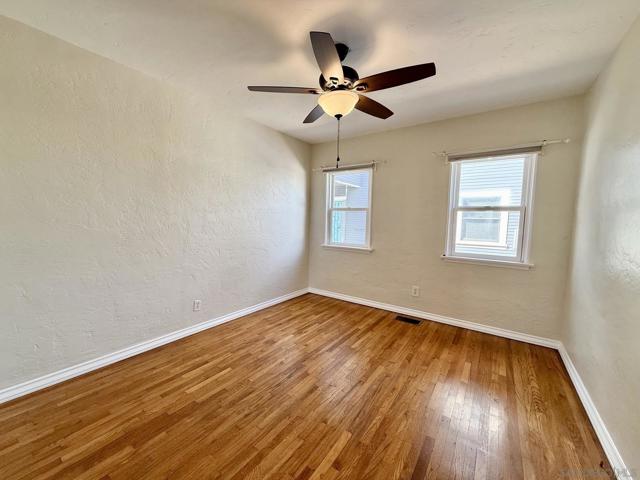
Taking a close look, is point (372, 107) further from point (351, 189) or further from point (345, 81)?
point (351, 189)

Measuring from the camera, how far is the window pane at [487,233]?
286 centimetres

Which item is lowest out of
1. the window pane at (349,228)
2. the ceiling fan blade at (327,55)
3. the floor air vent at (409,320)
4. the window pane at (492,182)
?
the floor air vent at (409,320)

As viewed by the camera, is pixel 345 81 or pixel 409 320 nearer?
pixel 345 81

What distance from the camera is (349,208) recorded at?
13.2 feet

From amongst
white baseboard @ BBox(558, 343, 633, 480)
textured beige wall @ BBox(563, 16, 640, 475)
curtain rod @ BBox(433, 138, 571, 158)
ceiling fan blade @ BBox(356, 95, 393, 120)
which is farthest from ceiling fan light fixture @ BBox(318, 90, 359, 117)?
white baseboard @ BBox(558, 343, 633, 480)

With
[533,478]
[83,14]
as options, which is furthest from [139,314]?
[533,478]

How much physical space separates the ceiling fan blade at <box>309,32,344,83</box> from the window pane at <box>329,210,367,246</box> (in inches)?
93.6

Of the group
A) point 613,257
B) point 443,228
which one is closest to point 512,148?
point 443,228

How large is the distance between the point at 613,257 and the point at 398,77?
1.75 m

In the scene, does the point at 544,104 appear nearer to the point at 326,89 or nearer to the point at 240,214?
the point at 326,89

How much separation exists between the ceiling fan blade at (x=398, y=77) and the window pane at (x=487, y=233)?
195 centimetres

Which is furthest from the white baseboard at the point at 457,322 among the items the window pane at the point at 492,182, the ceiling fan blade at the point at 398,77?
the ceiling fan blade at the point at 398,77

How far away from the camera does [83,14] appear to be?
162 centimetres

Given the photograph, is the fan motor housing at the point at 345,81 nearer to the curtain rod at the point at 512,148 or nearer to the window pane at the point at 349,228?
the curtain rod at the point at 512,148
